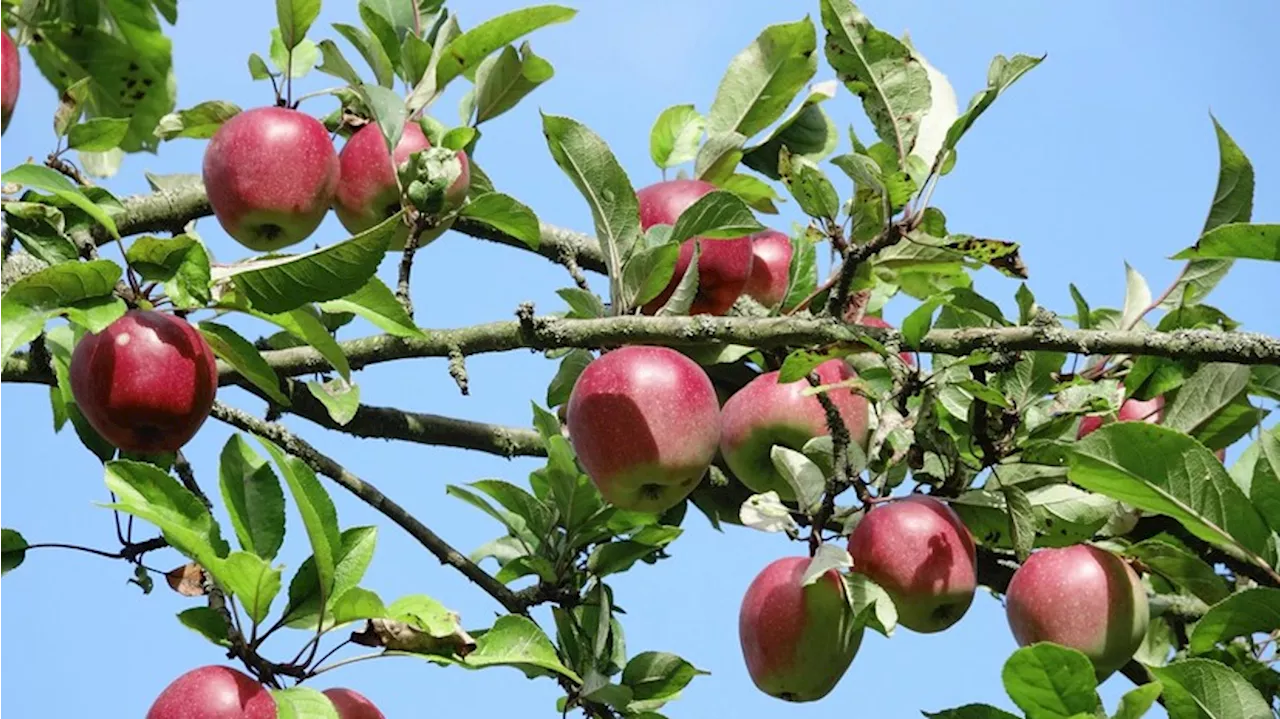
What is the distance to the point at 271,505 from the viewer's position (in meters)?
1.77

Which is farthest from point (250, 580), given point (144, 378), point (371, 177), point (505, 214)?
point (371, 177)

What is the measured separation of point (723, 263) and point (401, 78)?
59 cm

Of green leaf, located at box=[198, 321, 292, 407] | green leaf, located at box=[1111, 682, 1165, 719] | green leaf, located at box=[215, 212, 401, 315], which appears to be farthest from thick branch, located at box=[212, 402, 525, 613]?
green leaf, located at box=[1111, 682, 1165, 719]

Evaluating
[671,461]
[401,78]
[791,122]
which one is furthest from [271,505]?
[791,122]

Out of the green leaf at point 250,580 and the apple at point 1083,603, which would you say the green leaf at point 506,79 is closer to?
the green leaf at point 250,580

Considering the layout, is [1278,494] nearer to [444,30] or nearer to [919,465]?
[919,465]

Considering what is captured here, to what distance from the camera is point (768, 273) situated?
7.28ft

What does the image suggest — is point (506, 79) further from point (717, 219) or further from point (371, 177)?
point (717, 219)

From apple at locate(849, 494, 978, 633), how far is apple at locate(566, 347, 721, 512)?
23 cm

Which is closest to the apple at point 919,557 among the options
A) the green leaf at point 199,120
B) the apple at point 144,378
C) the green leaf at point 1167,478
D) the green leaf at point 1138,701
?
the green leaf at point 1167,478

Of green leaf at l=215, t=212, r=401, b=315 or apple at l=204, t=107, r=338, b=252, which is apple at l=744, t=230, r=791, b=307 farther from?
green leaf at l=215, t=212, r=401, b=315

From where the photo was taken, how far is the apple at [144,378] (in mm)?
1687

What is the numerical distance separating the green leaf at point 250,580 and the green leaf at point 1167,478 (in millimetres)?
863

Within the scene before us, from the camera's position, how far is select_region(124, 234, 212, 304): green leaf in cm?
165
